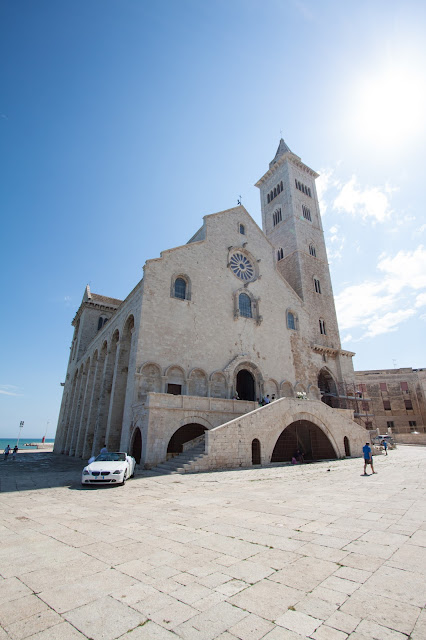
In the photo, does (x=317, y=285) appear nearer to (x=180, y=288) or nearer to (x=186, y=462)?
(x=180, y=288)

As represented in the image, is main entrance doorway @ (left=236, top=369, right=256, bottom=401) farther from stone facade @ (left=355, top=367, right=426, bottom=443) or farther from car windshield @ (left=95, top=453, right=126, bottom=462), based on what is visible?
stone facade @ (left=355, top=367, right=426, bottom=443)

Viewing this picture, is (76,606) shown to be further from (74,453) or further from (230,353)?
(74,453)

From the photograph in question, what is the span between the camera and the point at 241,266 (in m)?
27.1

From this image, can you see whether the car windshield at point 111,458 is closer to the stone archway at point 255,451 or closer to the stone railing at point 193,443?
the stone railing at point 193,443

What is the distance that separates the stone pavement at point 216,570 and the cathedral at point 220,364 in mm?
8272

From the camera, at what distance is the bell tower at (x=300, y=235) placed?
1357 inches

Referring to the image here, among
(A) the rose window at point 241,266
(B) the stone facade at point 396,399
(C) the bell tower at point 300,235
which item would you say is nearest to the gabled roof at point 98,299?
(A) the rose window at point 241,266

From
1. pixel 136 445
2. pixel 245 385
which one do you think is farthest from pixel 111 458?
pixel 245 385

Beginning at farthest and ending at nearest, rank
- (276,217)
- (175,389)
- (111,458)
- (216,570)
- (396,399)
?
(396,399) < (276,217) < (175,389) < (111,458) < (216,570)

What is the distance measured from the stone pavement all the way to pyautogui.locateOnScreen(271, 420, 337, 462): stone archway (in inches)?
548

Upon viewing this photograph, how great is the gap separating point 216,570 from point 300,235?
122ft

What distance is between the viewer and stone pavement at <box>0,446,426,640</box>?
8.84ft

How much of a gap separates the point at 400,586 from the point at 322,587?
824mm

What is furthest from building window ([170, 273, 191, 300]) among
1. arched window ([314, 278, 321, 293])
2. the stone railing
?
arched window ([314, 278, 321, 293])
